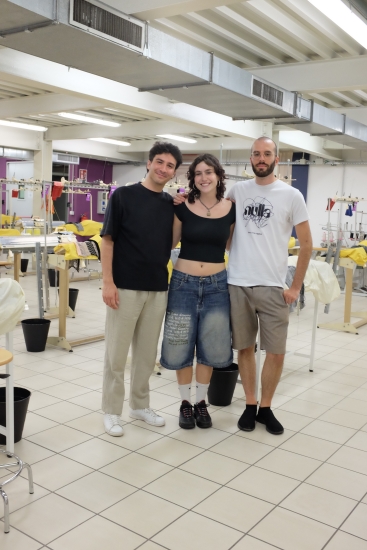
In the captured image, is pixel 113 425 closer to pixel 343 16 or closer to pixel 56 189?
pixel 343 16

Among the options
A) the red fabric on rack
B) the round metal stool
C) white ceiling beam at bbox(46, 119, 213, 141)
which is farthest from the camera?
white ceiling beam at bbox(46, 119, 213, 141)

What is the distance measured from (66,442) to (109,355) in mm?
525

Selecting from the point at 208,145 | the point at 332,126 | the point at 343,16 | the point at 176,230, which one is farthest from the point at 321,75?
the point at 208,145

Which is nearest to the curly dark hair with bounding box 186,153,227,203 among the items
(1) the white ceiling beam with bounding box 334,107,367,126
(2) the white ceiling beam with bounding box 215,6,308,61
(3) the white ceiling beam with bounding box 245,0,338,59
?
(3) the white ceiling beam with bounding box 245,0,338,59

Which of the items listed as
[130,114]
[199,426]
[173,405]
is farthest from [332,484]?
[130,114]

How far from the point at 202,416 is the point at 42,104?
6364 mm

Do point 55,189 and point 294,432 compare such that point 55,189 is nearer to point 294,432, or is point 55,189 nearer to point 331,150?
point 294,432

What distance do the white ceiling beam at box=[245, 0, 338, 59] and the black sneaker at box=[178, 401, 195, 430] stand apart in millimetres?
3235

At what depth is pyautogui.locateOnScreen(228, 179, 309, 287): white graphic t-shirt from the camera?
290cm

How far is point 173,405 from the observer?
349 cm

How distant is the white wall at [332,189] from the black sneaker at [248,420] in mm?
9740

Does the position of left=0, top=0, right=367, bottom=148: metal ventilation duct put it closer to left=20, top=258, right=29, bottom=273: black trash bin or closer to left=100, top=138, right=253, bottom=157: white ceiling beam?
left=100, top=138, right=253, bottom=157: white ceiling beam

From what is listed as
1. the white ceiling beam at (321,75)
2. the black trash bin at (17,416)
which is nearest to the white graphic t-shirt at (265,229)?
the black trash bin at (17,416)

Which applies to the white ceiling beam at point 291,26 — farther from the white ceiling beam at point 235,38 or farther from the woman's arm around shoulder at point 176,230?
the woman's arm around shoulder at point 176,230
